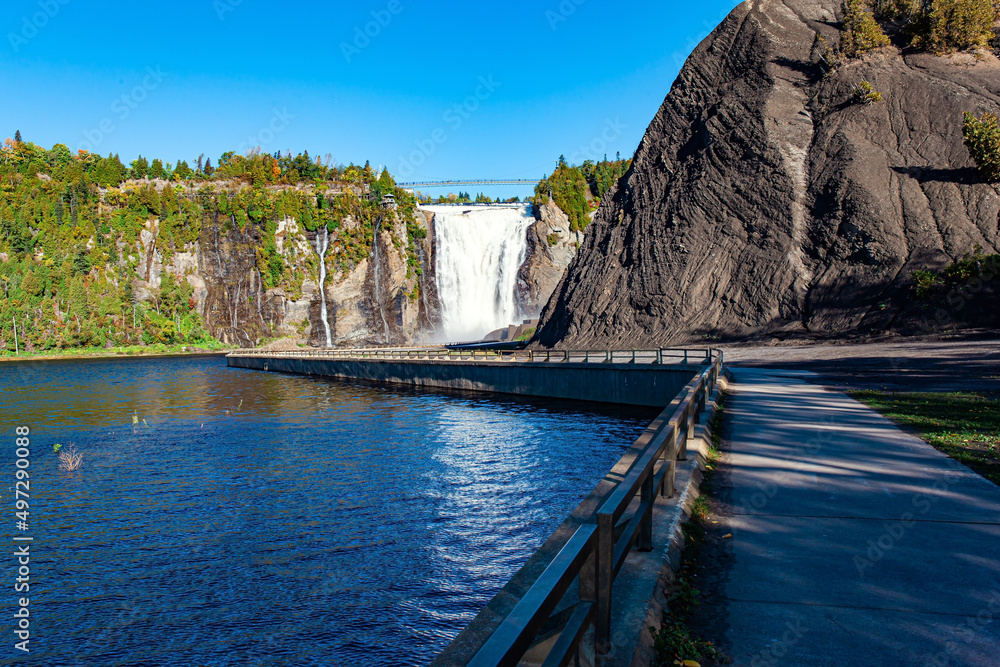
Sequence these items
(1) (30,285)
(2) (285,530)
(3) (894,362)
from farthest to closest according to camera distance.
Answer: (1) (30,285)
(3) (894,362)
(2) (285,530)

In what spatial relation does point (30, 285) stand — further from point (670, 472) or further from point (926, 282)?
point (670, 472)

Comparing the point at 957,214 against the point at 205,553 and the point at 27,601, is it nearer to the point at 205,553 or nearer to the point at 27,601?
the point at 205,553

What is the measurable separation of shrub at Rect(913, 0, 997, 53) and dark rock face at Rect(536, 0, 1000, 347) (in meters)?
1.32

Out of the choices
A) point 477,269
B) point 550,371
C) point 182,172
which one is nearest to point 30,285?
point 182,172

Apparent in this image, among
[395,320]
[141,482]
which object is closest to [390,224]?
[395,320]

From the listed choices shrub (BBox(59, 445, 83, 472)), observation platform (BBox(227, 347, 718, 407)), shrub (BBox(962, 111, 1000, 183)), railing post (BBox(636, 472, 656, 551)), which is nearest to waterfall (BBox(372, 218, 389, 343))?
observation platform (BBox(227, 347, 718, 407))

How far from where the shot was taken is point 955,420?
1336cm

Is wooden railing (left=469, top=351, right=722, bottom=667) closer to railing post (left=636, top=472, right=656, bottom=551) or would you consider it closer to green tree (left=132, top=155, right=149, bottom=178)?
railing post (left=636, top=472, right=656, bottom=551)

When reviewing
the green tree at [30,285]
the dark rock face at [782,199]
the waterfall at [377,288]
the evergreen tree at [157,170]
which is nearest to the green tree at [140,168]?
the evergreen tree at [157,170]

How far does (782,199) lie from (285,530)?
46.5 m

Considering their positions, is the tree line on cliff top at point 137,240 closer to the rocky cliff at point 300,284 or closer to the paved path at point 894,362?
the rocky cliff at point 300,284

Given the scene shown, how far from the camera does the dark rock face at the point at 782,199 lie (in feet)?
142

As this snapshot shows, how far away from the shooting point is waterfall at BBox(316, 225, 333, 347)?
355ft

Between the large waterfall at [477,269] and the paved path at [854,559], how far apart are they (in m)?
86.5
